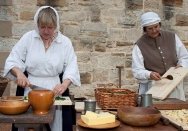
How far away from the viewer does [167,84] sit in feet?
12.2

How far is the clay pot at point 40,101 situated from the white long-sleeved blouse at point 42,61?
29.4 inches

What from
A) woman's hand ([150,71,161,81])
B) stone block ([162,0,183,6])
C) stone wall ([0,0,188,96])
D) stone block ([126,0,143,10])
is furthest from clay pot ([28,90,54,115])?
stone block ([162,0,183,6])

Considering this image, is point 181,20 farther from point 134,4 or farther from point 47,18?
point 47,18

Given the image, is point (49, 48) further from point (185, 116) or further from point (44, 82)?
point (185, 116)

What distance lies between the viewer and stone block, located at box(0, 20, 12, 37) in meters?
5.31

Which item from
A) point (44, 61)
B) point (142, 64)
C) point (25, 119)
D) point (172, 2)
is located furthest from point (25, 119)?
point (172, 2)

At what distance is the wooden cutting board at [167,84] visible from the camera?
11.7ft

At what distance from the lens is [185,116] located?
2.91m

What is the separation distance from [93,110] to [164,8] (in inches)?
132

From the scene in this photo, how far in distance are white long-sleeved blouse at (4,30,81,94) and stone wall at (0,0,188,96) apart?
1.95m

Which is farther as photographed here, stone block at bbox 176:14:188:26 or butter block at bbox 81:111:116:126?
stone block at bbox 176:14:188:26

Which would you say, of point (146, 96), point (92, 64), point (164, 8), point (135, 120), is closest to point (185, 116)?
point (146, 96)

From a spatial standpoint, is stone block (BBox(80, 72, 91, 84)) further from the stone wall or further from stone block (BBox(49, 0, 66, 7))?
stone block (BBox(49, 0, 66, 7))

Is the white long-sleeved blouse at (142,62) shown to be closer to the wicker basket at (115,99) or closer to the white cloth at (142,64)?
the white cloth at (142,64)
